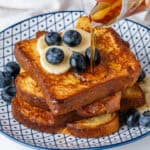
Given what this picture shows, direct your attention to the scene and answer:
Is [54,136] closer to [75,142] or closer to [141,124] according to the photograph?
[75,142]

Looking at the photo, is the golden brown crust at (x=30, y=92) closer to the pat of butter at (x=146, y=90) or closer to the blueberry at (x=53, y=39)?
the blueberry at (x=53, y=39)

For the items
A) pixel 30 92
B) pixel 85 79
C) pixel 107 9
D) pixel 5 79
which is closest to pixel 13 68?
pixel 5 79

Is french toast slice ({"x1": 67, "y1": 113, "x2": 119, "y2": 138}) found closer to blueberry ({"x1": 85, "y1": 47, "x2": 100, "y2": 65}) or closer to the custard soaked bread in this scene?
the custard soaked bread

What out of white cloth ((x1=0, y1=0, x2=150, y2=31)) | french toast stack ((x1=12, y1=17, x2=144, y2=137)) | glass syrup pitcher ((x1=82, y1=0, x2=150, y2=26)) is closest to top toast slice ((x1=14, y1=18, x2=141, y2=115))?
french toast stack ((x1=12, y1=17, x2=144, y2=137))

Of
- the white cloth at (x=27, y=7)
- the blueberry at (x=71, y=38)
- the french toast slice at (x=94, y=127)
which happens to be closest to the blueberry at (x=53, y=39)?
the blueberry at (x=71, y=38)

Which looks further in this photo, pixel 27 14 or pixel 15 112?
pixel 27 14

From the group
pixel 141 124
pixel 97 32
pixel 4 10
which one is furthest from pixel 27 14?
pixel 141 124
